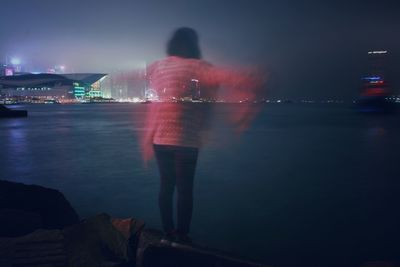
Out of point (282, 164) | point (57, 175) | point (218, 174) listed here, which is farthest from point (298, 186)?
point (57, 175)

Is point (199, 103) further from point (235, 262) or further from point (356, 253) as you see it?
point (356, 253)

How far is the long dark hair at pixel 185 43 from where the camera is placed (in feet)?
9.62

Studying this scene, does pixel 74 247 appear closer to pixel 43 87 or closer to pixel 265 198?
pixel 265 198

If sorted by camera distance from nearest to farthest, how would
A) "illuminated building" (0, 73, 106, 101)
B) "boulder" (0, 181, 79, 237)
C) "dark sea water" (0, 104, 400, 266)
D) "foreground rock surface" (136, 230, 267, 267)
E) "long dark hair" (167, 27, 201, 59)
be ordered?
"foreground rock surface" (136, 230, 267, 267), "long dark hair" (167, 27, 201, 59), "boulder" (0, 181, 79, 237), "dark sea water" (0, 104, 400, 266), "illuminated building" (0, 73, 106, 101)

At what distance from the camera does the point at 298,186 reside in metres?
6.77

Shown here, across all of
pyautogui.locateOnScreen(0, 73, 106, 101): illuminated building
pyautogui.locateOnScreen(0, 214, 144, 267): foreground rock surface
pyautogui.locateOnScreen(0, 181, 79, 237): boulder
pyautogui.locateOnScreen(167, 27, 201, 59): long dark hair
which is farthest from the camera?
pyautogui.locateOnScreen(0, 73, 106, 101): illuminated building

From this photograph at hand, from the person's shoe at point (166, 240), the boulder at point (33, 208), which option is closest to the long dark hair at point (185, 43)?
the person's shoe at point (166, 240)

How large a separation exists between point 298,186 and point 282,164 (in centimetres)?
302

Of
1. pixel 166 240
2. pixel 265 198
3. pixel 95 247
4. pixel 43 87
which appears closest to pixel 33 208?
pixel 95 247

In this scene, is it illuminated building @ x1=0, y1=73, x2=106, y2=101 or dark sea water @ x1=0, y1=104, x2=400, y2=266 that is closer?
dark sea water @ x1=0, y1=104, x2=400, y2=266

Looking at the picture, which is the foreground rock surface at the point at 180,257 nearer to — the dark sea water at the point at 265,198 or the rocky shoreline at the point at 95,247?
the rocky shoreline at the point at 95,247

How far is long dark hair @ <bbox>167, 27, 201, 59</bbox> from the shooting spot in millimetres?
2932

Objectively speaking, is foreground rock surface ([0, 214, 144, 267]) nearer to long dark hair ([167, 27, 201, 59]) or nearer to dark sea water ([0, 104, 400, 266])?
dark sea water ([0, 104, 400, 266])

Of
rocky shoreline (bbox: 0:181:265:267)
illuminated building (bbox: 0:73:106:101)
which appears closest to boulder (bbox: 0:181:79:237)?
rocky shoreline (bbox: 0:181:265:267)
